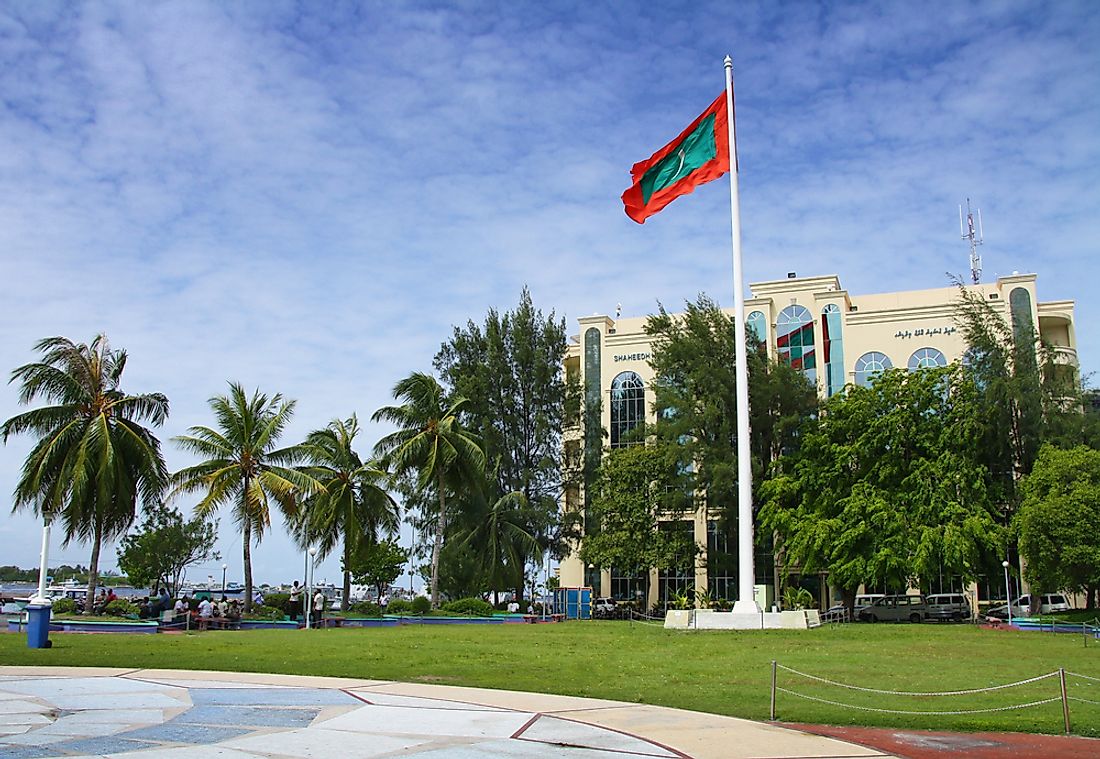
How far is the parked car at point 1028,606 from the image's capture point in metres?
43.6

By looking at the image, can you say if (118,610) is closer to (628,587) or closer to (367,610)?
(367,610)

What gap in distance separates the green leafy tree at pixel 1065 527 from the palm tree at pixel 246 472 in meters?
26.8

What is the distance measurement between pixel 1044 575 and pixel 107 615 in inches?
1246

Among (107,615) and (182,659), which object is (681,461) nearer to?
(107,615)

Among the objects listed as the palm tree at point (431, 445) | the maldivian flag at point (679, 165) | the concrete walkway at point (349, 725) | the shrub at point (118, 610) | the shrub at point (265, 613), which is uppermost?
the maldivian flag at point (679, 165)

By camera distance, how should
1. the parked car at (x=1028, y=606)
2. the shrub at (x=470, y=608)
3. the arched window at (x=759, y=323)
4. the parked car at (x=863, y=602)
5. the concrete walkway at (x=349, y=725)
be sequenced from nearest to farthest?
the concrete walkway at (x=349, y=725), the shrub at (x=470, y=608), the parked car at (x=1028, y=606), the parked car at (x=863, y=602), the arched window at (x=759, y=323)

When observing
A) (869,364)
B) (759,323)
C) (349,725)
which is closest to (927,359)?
(869,364)

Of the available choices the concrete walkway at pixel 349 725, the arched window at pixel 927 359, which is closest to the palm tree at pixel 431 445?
the arched window at pixel 927 359

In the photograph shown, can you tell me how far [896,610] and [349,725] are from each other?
37.8 meters

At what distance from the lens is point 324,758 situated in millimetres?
8383

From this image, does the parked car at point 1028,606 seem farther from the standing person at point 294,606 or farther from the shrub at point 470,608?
the standing person at point 294,606

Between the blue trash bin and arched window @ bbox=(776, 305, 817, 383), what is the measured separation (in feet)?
146

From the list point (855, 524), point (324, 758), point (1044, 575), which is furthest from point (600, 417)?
point (324, 758)

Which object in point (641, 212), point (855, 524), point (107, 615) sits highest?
point (641, 212)
